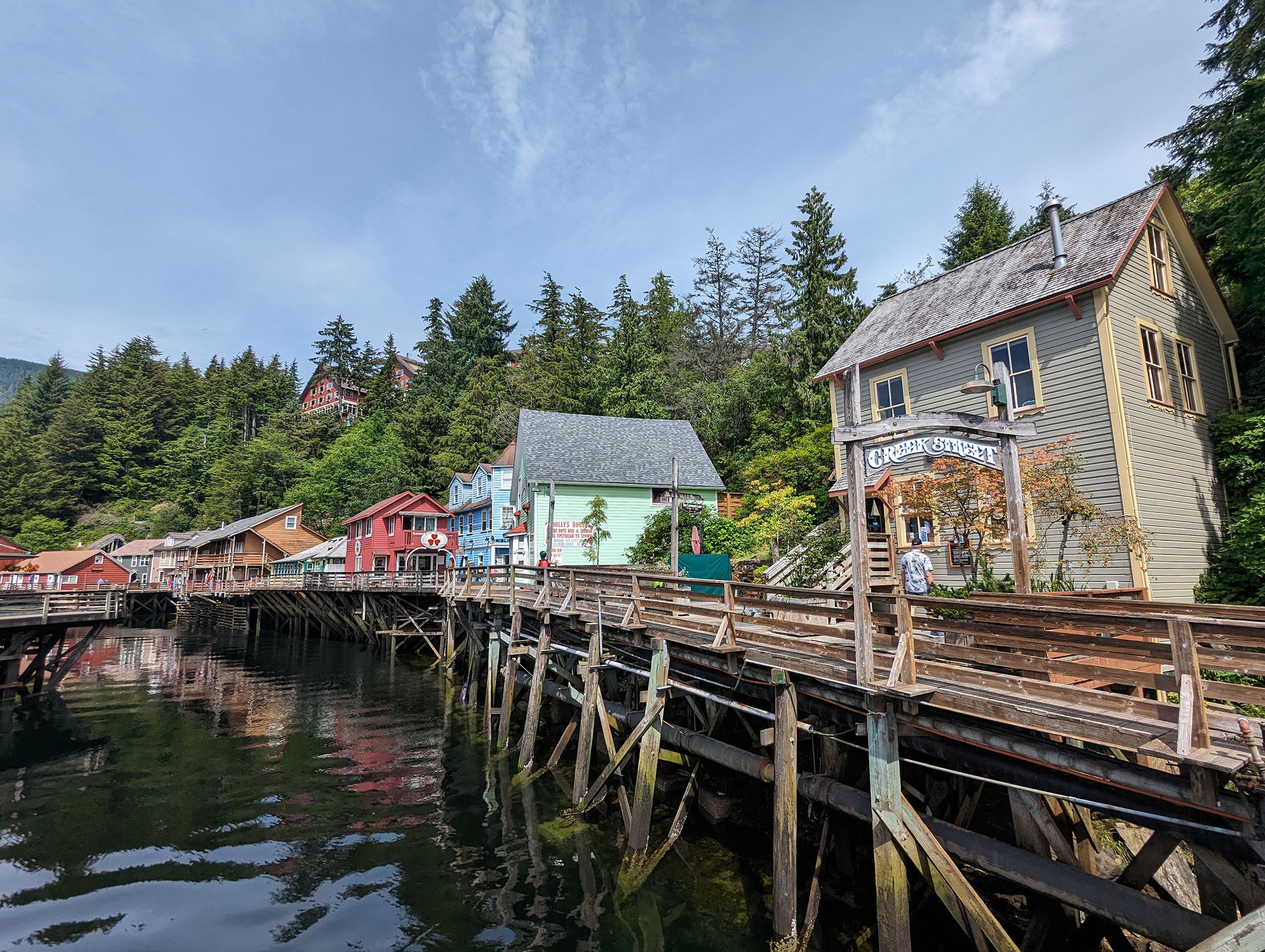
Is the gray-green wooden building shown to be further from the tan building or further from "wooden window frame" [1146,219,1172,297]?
the tan building

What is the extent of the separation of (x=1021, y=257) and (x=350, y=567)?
157 feet

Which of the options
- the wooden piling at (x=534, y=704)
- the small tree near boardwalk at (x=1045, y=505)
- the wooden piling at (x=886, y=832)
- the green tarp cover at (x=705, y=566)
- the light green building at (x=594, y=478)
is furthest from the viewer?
the light green building at (x=594, y=478)

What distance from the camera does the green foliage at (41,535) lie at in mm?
65938

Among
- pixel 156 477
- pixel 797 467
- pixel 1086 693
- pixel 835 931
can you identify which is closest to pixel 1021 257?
pixel 797 467

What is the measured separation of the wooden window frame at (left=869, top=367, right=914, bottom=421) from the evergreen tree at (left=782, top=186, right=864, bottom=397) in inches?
592

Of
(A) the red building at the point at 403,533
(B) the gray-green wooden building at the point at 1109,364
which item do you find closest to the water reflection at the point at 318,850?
(B) the gray-green wooden building at the point at 1109,364

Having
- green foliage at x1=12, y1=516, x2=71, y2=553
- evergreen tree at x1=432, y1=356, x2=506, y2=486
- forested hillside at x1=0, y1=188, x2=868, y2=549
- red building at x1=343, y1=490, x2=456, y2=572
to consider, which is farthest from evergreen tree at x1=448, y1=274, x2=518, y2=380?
green foliage at x1=12, y1=516, x2=71, y2=553

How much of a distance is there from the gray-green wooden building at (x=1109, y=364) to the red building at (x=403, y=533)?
113ft

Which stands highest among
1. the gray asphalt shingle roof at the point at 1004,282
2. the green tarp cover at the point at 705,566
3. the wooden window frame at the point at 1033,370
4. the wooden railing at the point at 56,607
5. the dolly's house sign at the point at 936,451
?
the gray asphalt shingle roof at the point at 1004,282

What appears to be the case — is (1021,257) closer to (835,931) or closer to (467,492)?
(835,931)

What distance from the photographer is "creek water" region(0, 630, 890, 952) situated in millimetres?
7973

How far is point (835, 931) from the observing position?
743 cm

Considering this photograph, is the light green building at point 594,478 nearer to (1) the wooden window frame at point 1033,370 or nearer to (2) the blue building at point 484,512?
(2) the blue building at point 484,512

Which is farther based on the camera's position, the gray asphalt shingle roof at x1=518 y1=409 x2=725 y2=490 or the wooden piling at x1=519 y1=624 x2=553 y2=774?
the gray asphalt shingle roof at x1=518 y1=409 x2=725 y2=490
